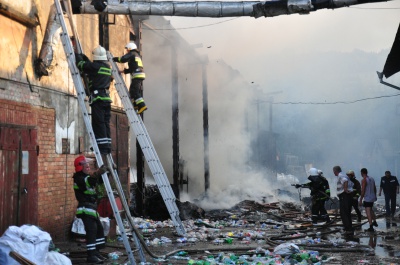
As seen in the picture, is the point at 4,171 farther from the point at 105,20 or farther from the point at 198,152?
the point at 198,152

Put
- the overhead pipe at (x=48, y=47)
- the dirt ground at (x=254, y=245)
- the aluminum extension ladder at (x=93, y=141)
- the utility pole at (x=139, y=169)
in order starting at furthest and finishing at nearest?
the utility pole at (x=139, y=169) → the overhead pipe at (x=48, y=47) → the dirt ground at (x=254, y=245) → the aluminum extension ladder at (x=93, y=141)

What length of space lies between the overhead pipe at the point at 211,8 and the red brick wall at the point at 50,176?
284cm

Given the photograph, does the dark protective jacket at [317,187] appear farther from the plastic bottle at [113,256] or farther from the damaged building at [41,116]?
the plastic bottle at [113,256]

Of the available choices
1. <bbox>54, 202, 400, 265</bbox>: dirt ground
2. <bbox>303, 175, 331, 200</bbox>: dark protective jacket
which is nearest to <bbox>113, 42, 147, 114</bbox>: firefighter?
<bbox>54, 202, 400, 265</bbox>: dirt ground

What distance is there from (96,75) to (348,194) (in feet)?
23.6

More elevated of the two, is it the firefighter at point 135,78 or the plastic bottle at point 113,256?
the firefighter at point 135,78

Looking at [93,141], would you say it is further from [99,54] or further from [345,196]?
[345,196]

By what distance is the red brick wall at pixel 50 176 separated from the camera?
8773 mm

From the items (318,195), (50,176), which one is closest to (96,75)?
(50,176)

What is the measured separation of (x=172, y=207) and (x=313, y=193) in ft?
21.3

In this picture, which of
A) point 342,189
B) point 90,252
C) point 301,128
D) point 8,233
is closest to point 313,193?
point 342,189

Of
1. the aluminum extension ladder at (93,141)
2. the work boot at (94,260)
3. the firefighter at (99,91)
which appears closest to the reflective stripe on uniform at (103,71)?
the firefighter at (99,91)

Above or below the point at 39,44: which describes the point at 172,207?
below

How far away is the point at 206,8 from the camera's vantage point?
1087 cm
